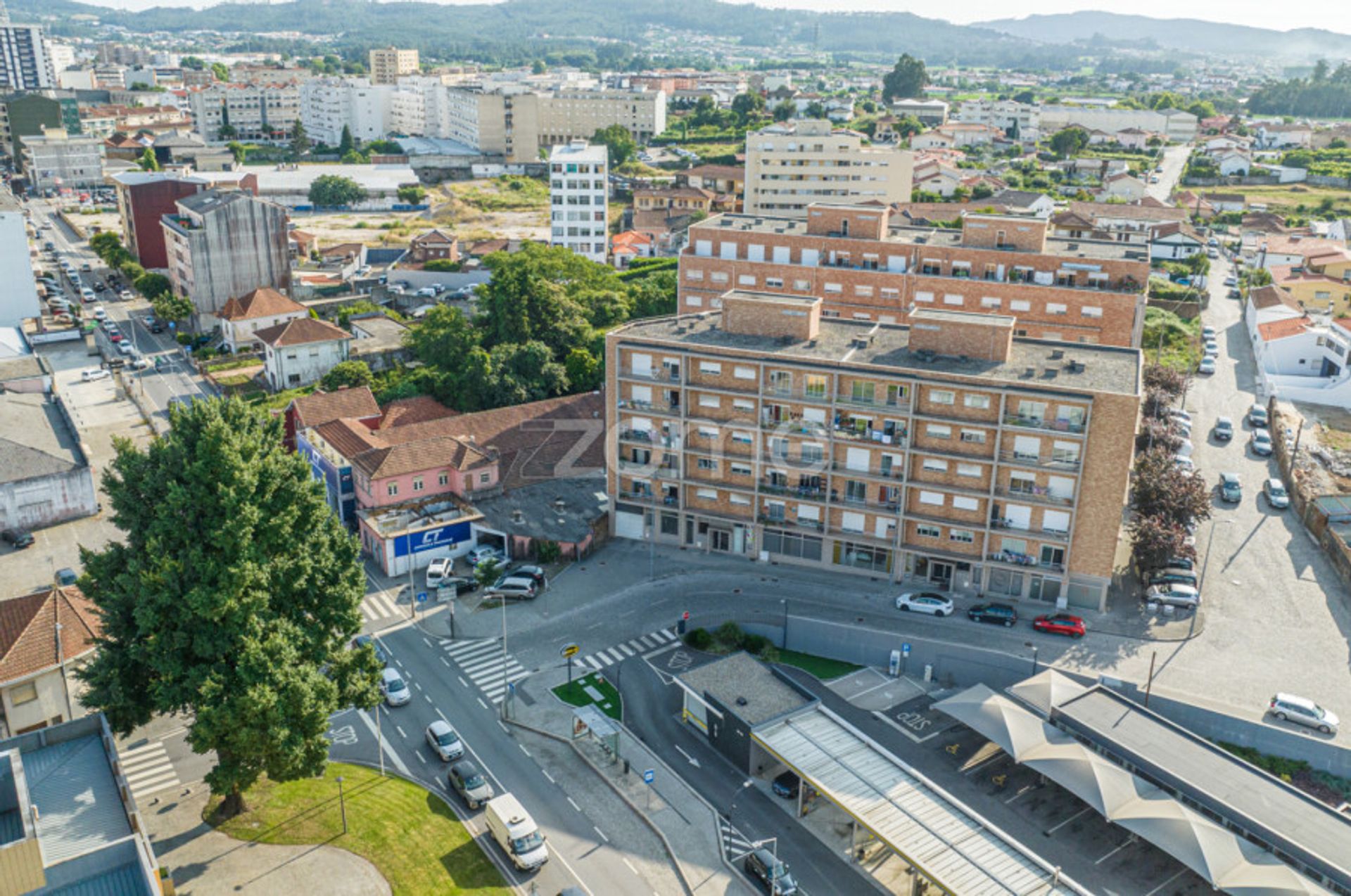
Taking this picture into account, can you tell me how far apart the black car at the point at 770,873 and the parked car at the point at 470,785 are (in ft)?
35.5

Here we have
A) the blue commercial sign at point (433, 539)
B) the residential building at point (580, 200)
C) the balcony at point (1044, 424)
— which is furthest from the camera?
the residential building at point (580, 200)

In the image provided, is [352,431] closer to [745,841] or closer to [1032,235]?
[745,841]

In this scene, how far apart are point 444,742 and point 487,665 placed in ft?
24.7

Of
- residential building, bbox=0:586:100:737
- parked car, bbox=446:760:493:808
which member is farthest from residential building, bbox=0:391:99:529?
parked car, bbox=446:760:493:808

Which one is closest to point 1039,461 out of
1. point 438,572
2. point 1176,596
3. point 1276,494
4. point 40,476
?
point 1176,596

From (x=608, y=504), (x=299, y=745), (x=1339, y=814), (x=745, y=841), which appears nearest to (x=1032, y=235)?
(x=608, y=504)

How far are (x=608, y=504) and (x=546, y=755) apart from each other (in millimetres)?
21727

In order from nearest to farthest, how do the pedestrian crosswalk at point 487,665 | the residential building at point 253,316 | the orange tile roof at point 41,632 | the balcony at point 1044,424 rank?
the orange tile roof at point 41,632, the pedestrian crosswalk at point 487,665, the balcony at point 1044,424, the residential building at point 253,316

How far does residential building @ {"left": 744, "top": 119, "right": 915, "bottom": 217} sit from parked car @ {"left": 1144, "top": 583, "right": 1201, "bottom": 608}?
86.8m

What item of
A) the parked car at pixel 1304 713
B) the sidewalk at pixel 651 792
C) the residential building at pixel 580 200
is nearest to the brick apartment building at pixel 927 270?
the parked car at pixel 1304 713

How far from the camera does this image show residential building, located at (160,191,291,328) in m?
109

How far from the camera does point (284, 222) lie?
113625 mm

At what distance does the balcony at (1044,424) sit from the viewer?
170 ft

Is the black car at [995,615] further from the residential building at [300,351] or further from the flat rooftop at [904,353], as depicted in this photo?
the residential building at [300,351]
